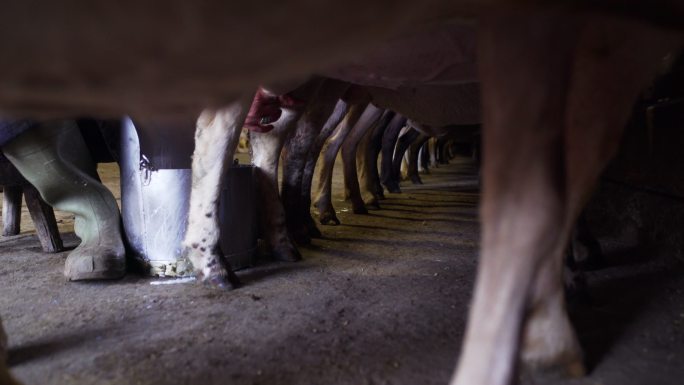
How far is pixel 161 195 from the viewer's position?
74.2 inches

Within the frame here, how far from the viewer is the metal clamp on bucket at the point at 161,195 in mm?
1888

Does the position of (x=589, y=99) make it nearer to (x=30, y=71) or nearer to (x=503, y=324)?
(x=503, y=324)

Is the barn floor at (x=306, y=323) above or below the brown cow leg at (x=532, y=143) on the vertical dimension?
below

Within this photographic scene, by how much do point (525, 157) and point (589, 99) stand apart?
0.26m

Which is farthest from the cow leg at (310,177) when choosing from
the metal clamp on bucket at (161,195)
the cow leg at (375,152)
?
the cow leg at (375,152)

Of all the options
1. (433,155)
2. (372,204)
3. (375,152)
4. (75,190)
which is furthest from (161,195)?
(433,155)

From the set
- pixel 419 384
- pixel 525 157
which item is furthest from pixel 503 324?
pixel 419 384

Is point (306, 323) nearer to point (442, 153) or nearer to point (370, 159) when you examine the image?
point (370, 159)

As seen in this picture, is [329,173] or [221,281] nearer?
[221,281]

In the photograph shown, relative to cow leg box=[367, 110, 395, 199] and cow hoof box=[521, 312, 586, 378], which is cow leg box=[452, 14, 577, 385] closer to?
cow hoof box=[521, 312, 586, 378]

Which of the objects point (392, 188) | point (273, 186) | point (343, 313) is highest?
point (273, 186)

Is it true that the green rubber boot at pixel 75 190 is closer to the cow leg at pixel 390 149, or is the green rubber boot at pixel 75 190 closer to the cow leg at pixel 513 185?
the cow leg at pixel 513 185

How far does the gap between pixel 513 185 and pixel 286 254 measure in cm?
158

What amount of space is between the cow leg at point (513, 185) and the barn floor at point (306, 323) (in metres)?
0.32
